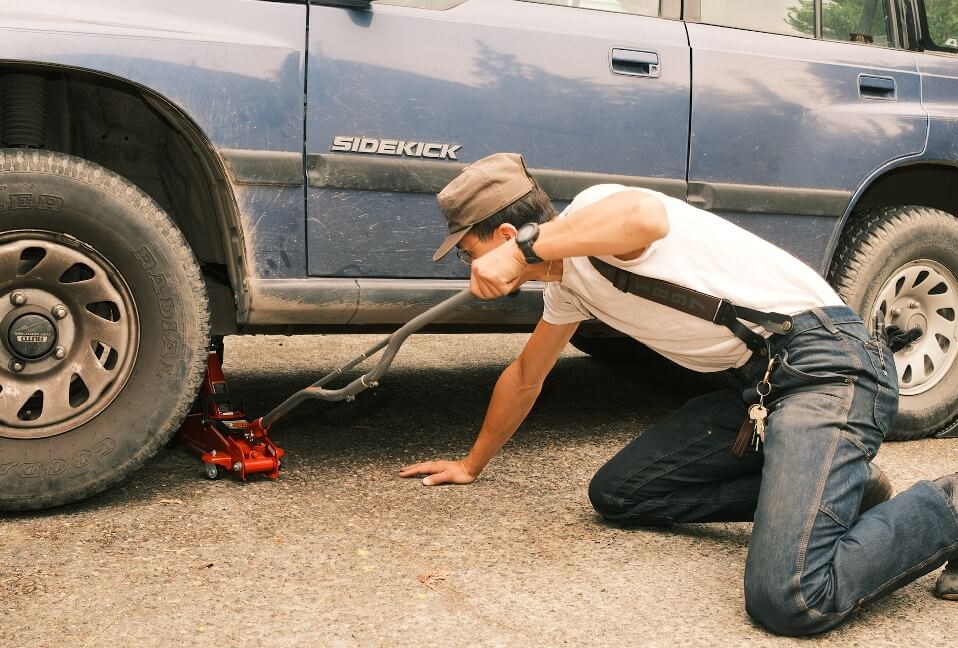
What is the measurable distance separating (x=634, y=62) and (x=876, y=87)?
969 millimetres

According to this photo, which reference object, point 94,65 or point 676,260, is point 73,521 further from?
point 676,260

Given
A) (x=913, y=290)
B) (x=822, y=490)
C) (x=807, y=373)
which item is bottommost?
(x=913, y=290)

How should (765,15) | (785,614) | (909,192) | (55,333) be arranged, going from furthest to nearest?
(909,192) → (765,15) → (55,333) → (785,614)

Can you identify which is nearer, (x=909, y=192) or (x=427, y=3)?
(x=427, y=3)

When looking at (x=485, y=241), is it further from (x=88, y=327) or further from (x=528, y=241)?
(x=88, y=327)

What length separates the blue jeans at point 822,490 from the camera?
2203 millimetres

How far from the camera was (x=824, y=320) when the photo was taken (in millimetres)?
2453

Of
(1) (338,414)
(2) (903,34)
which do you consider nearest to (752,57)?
(2) (903,34)

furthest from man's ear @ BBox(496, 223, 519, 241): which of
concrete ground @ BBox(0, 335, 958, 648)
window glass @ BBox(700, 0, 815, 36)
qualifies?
window glass @ BBox(700, 0, 815, 36)

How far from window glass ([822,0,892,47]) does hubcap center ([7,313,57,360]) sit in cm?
263

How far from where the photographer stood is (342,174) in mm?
2930

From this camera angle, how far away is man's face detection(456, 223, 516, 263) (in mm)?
2488

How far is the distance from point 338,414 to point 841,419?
6.49 ft

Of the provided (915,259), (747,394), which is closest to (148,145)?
(747,394)
